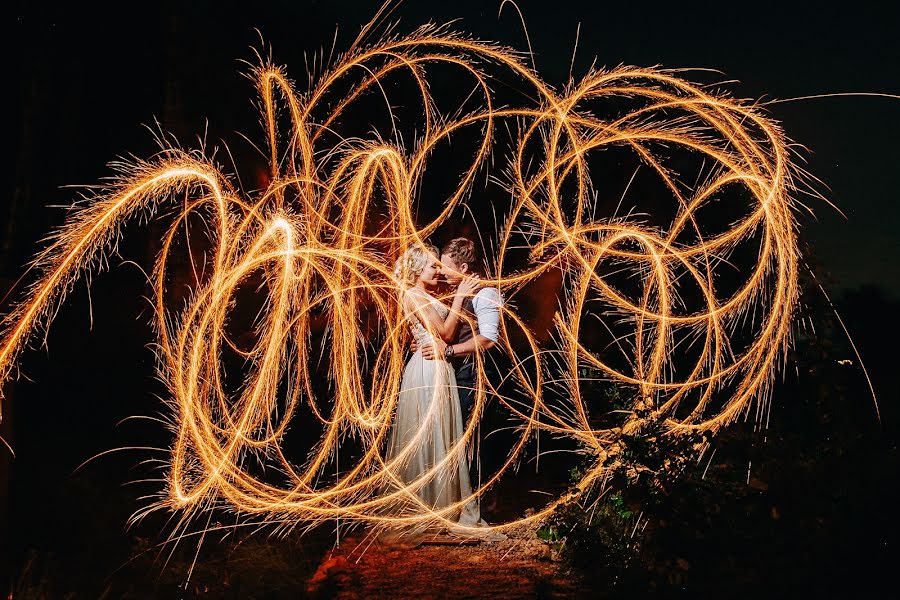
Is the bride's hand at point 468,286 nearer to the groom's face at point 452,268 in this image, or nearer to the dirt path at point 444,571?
the groom's face at point 452,268

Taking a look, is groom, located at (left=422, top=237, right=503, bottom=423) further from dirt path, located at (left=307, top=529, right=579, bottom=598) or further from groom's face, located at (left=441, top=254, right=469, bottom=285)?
dirt path, located at (left=307, top=529, right=579, bottom=598)

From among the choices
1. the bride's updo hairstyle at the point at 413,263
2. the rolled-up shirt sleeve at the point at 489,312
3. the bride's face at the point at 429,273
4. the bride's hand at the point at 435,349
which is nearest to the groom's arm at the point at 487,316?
the rolled-up shirt sleeve at the point at 489,312

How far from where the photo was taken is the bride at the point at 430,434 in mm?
5797

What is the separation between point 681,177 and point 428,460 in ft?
17.5

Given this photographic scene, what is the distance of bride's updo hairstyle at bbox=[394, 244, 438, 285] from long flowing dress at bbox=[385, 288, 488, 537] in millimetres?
355

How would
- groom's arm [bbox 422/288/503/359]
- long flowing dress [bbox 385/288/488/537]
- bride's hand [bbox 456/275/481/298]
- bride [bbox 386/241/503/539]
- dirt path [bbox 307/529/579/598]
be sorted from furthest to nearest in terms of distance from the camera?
1. long flowing dress [bbox 385/288/488/537]
2. bride [bbox 386/241/503/539]
3. groom's arm [bbox 422/288/503/359]
4. bride's hand [bbox 456/275/481/298]
5. dirt path [bbox 307/529/579/598]

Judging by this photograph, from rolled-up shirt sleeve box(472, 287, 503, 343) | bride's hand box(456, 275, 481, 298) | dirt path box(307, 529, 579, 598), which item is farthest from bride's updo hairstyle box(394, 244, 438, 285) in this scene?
dirt path box(307, 529, 579, 598)

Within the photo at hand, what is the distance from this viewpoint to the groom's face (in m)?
5.67

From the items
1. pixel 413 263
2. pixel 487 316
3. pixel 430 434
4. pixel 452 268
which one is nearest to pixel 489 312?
pixel 487 316

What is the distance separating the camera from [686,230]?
9133 millimetres

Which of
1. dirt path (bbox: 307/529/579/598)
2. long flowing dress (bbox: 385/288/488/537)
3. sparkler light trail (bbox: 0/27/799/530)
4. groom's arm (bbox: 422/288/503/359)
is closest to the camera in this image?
dirt path (bbox: 307/529/579/598)

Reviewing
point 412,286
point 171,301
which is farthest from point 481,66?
point 171,301

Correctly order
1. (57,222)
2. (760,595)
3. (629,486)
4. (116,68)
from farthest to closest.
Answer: (116,68), (57,222), (629,486), (760,595)

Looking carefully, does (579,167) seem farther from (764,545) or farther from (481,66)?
(764,545)
